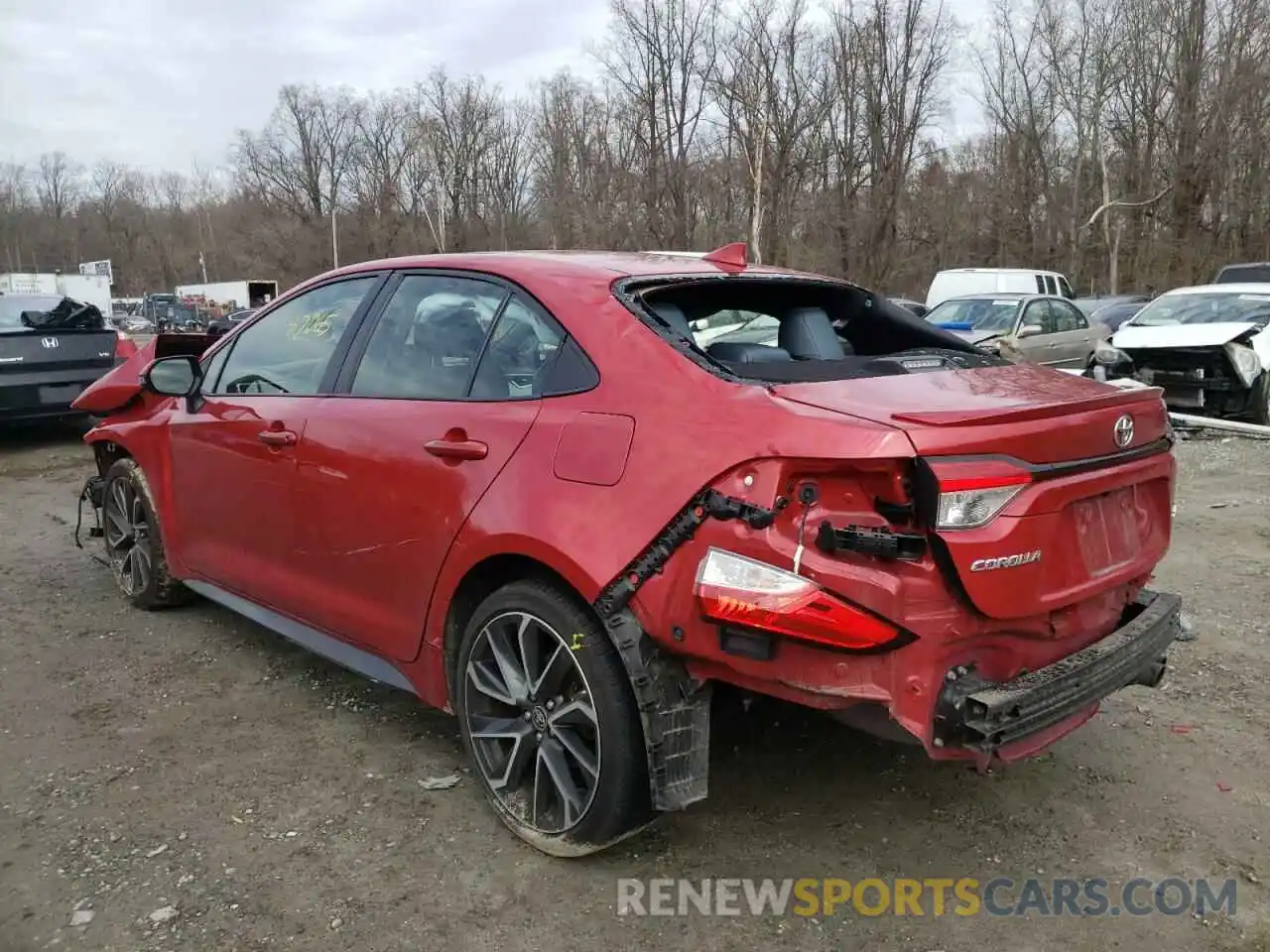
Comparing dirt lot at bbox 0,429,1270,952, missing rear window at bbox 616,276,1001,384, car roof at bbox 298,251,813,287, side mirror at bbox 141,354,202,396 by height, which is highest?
car roof at bbox 298,251,813,287

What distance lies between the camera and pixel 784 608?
2.16 metres

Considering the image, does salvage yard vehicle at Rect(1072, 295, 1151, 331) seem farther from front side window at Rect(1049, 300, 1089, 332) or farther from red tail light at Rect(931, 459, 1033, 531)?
red tail light at Rect(931, 459, 1033, 531)

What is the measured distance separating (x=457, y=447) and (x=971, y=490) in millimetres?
1495

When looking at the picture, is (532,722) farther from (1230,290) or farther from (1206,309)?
(1230,290)

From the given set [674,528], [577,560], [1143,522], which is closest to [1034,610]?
[1143,522]

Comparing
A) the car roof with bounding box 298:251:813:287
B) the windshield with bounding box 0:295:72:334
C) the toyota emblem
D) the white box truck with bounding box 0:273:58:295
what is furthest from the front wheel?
the white box truck with bounding box 0:273:58:295

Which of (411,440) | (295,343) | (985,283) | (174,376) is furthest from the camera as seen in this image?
(985,283)

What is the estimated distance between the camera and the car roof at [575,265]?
297 cm

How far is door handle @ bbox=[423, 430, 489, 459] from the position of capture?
2.82 metres

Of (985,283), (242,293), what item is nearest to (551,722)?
(985,283)

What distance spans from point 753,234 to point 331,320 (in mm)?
33143

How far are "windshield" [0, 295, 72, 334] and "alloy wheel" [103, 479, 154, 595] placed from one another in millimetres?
5282

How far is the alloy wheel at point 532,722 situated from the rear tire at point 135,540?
245 centimetres

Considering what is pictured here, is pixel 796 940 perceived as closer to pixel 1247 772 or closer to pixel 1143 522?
pixel 1143 522
